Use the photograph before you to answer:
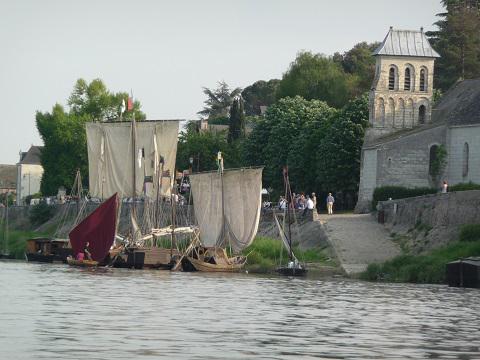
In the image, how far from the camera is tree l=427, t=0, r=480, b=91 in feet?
463

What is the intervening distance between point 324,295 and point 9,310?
17.5 metres

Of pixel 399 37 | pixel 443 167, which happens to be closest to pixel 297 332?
pixel 443 167

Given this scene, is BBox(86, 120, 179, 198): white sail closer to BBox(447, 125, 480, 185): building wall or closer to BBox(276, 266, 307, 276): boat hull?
BBox(447, 125, 480, 185): building wall

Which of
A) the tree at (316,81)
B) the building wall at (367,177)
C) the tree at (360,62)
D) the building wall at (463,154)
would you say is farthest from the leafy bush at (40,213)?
the building wall at (463,154)

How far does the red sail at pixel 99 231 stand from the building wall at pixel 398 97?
23537mm

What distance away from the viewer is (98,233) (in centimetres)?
9050

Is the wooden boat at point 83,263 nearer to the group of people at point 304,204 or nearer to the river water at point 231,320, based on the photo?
the group of people at point 304,204

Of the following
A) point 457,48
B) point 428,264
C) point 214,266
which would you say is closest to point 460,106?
point 214,266

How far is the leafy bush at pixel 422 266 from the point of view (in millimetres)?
72938

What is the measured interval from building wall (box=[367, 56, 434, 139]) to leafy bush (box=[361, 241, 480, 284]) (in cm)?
2869

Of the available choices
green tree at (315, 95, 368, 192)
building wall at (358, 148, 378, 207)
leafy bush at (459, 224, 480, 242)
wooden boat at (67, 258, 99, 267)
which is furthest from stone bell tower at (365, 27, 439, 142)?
leafy bush at (459, 224, 480, 242)

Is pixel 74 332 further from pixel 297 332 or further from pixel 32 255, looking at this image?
pixel 32 255

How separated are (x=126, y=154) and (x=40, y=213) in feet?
130

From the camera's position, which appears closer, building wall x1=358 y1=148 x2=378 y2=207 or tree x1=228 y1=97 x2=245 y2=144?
building wall x1=358 y1=148 x2=378 y2=207
